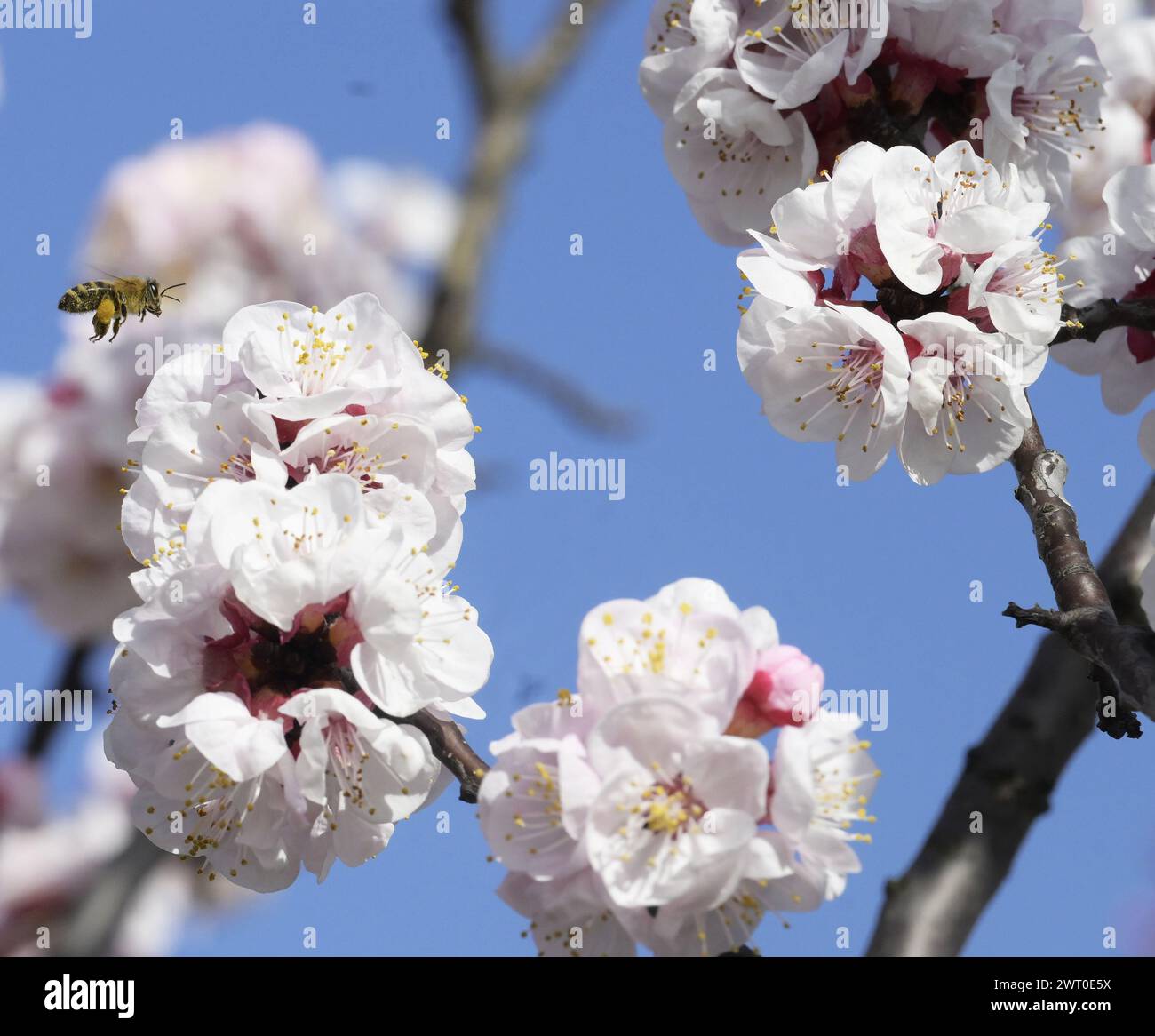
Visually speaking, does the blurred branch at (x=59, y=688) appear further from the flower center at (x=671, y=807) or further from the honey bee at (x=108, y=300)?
the flower center at (x=671, y=807)

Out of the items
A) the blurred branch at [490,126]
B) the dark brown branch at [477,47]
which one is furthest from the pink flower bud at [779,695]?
the dark brown branch at [477,47]

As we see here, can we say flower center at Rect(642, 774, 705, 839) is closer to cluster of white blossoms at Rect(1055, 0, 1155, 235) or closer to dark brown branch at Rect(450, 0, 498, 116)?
cluster of white blossoms at Rect(1055, 0, 1155, 235)

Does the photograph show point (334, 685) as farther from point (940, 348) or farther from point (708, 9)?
point (708, 9)

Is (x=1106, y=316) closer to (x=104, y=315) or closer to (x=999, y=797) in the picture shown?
(x=999, y=797)

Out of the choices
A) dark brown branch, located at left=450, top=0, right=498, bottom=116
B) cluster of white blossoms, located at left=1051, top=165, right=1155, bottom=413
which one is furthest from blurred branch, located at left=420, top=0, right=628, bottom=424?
cluster of white blossoms, located at left=1051, top=165, right=1155, bottom=413

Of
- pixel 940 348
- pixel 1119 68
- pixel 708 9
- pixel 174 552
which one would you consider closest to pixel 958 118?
pixel 708 9
